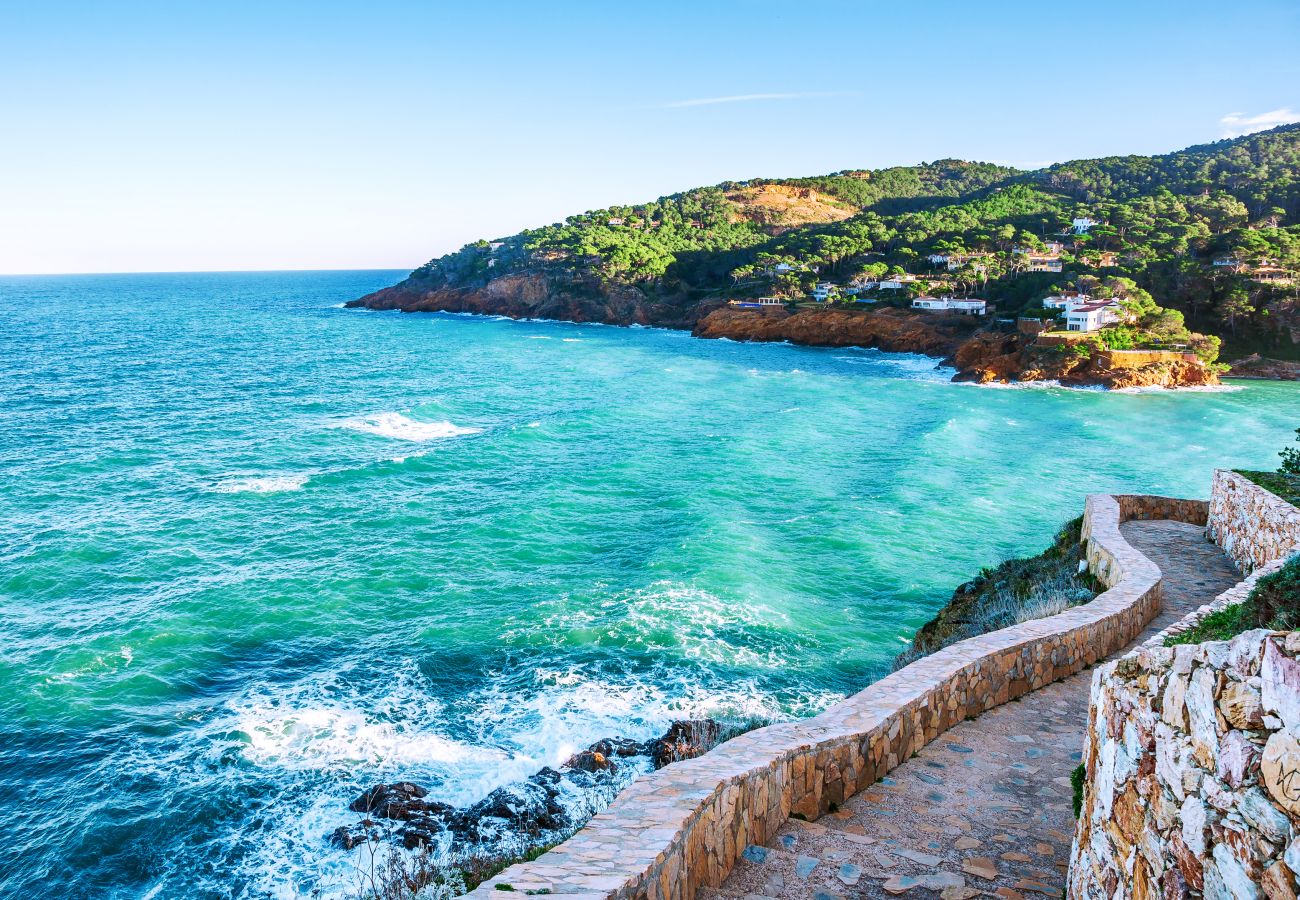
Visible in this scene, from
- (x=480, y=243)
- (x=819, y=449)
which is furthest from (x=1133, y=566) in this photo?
(x=480, y=243)

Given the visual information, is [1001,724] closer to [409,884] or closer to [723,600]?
[409,884]

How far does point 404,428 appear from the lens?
43469 mm

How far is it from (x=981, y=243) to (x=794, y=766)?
102 m

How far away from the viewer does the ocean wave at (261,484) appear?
31.3m

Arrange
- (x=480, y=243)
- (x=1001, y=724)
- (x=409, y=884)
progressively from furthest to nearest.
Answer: (x=480, y=243)
(x=1001, y=724)
(x=409, y=884)

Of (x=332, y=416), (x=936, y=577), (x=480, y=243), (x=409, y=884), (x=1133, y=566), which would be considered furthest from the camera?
(x=480, y=243)

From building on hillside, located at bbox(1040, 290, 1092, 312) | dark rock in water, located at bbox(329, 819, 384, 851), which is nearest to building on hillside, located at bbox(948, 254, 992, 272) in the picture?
building on hillside, located at bbox(1040, 290, 1092, 312)

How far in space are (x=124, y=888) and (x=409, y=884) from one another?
6.94 meters

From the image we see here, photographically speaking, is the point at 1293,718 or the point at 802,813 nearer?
the point at 1293,718

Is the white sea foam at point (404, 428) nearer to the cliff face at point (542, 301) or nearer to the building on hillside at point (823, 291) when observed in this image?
the cliff face at point (542, 301)

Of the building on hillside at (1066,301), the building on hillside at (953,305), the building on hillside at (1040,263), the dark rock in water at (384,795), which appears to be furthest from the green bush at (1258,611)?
the building on hillside at (1040,263)

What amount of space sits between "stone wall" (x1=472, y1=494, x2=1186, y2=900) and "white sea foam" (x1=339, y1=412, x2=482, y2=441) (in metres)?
34.7

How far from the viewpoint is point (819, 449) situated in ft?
130

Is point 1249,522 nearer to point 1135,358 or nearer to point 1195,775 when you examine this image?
point 1195,775
